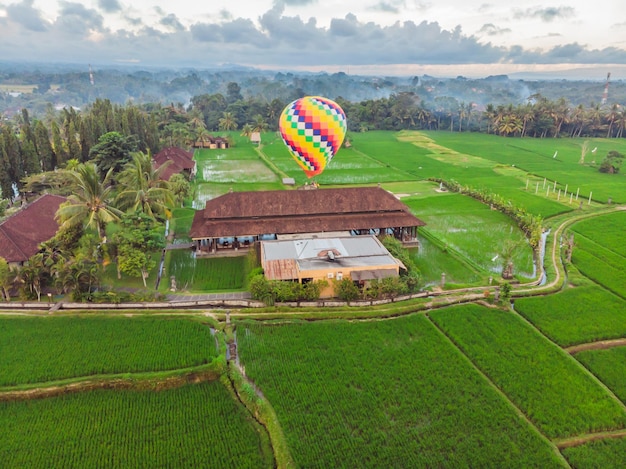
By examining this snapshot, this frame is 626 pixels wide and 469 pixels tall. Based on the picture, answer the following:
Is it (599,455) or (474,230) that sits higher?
(474,230)

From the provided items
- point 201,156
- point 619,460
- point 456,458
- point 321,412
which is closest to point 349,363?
point 321,412

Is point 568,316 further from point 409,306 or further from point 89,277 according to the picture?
point 89,277

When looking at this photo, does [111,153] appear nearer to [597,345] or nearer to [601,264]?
[597,345]

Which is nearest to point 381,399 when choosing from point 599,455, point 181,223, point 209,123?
point 599,455

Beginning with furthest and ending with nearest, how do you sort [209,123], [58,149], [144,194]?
[209,123], [58,149], [144,194]

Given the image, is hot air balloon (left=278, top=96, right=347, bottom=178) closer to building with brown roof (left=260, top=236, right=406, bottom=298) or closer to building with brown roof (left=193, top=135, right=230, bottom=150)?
building with brown roof (left=260, top=236, right=406, bottom=298)

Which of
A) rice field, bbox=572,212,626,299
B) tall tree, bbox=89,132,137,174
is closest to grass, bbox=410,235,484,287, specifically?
rice field, bbox=572,212,626,299
